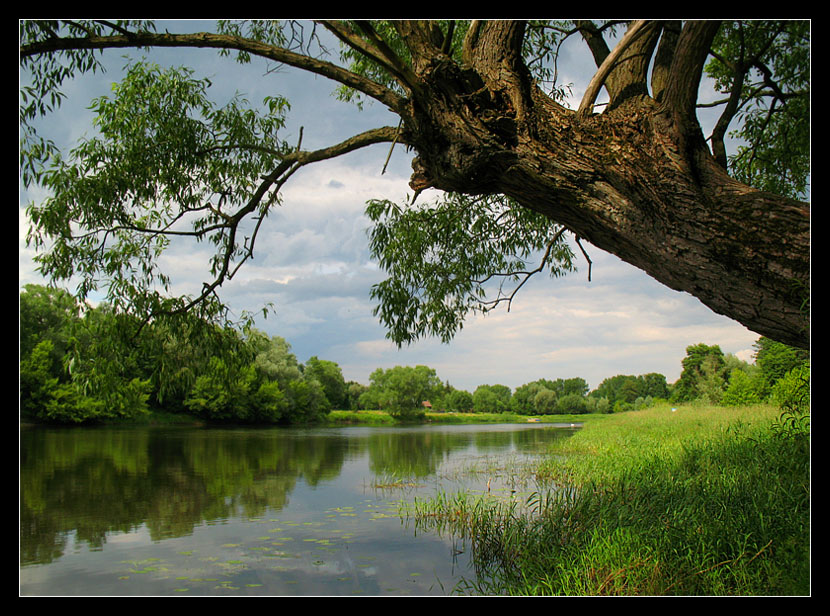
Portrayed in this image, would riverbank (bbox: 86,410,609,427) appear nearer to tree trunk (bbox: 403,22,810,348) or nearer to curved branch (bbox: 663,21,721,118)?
tree trunk (bbox: 403,22,810,348)

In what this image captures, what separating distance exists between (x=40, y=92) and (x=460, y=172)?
278 centimetres

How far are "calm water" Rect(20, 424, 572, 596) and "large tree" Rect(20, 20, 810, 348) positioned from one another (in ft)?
5.93

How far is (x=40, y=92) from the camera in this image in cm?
331

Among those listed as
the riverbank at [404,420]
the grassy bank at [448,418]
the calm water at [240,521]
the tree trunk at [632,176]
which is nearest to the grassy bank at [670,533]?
the calm water at [240,521]

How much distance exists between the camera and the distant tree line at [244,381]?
3.72 m

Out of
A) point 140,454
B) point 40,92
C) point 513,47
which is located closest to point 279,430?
point 140,454

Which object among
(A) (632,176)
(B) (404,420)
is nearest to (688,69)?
(A) (632,176)

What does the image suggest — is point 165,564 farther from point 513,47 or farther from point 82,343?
point 513,47

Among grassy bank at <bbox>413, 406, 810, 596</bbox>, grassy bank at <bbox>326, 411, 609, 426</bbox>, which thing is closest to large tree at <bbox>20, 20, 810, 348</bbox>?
grassy bank at <bbox>413, 406, 810, 596</bbox>

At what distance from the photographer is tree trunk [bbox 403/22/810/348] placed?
207cm

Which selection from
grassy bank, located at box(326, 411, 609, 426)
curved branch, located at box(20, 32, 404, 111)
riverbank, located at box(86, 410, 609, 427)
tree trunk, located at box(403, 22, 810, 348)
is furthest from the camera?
grassy bank, located at box(326, 411, 609, 426)

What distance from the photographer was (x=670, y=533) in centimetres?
298

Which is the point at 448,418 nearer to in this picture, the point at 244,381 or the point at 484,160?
the point at 244,381

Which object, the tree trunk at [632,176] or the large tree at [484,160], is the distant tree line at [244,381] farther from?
the tree trunk at [632,176]
